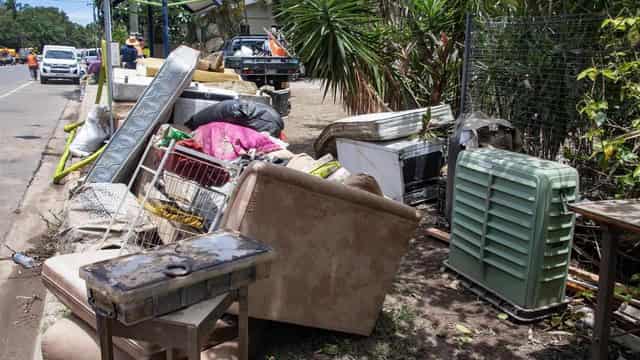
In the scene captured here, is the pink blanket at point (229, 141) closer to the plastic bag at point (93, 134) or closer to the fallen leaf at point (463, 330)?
the fallen leaf at point (463, 330)

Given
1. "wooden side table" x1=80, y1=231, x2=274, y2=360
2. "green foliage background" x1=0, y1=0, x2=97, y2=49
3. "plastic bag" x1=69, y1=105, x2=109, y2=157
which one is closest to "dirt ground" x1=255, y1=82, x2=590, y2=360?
"wooden side table" x1=80, y1=231, x2=274, y2=360

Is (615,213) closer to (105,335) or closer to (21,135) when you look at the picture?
(105,335)

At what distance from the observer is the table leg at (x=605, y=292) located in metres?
2.89

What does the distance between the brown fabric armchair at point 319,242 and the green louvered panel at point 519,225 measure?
Answer: 2.44ft

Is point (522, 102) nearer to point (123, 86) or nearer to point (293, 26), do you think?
point (293, 26)

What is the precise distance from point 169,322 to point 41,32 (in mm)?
115252

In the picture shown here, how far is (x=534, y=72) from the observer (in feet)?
16.8

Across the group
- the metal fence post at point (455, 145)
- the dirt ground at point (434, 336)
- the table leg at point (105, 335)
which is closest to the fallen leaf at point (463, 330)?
the dirt ground at point (434, 336)

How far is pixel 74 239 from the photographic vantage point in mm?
4605

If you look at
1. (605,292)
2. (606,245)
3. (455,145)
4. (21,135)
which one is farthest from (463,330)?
(21,135)

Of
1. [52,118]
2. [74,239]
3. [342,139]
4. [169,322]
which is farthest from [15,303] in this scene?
[52,118]

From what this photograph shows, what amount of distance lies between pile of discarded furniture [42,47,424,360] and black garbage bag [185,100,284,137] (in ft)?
0.34

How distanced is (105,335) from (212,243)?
21.1 inches

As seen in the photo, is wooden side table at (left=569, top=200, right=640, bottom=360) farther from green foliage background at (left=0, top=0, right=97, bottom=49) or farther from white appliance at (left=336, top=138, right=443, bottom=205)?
green foliage background at (left=0, top=0, right=97, bottom=49)
